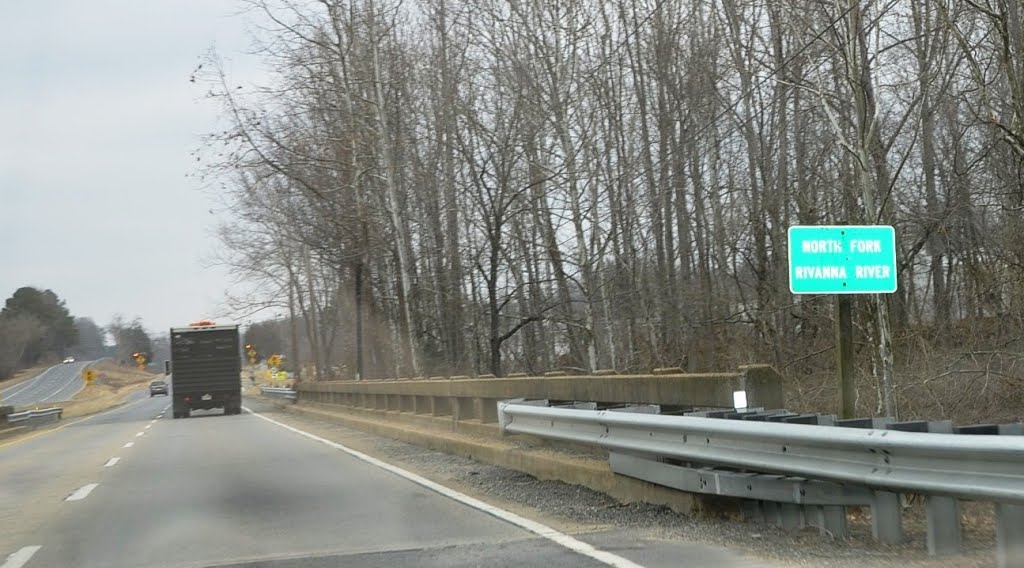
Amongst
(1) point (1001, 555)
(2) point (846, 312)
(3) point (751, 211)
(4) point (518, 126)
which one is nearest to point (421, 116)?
(4) point (518, 126)

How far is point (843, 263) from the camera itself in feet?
27.1

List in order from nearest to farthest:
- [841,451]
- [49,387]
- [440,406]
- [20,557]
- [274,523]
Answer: [841,451]
[20,557]
[274,523]
[440,406]
[49,387]

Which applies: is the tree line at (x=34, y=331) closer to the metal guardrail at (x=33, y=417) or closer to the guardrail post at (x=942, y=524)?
the metal guardrail at (x=33, y=417)

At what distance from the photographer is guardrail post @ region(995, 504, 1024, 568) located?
5.36 meters

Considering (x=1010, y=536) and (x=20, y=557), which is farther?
(x=20, y=557)

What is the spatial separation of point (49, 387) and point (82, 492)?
123 meters

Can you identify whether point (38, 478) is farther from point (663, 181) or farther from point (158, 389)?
point (158, 389)

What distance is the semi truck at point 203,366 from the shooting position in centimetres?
4075

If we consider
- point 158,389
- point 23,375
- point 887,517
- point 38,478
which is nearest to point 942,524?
point 887,517

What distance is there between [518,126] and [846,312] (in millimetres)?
17333

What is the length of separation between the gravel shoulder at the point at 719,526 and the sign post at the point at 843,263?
1433mm

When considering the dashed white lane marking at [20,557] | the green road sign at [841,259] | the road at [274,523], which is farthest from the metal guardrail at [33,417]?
the green road sign at [841,259]

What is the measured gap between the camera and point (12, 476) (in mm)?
16047

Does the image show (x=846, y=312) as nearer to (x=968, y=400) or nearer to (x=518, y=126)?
(x=968, y=400)
